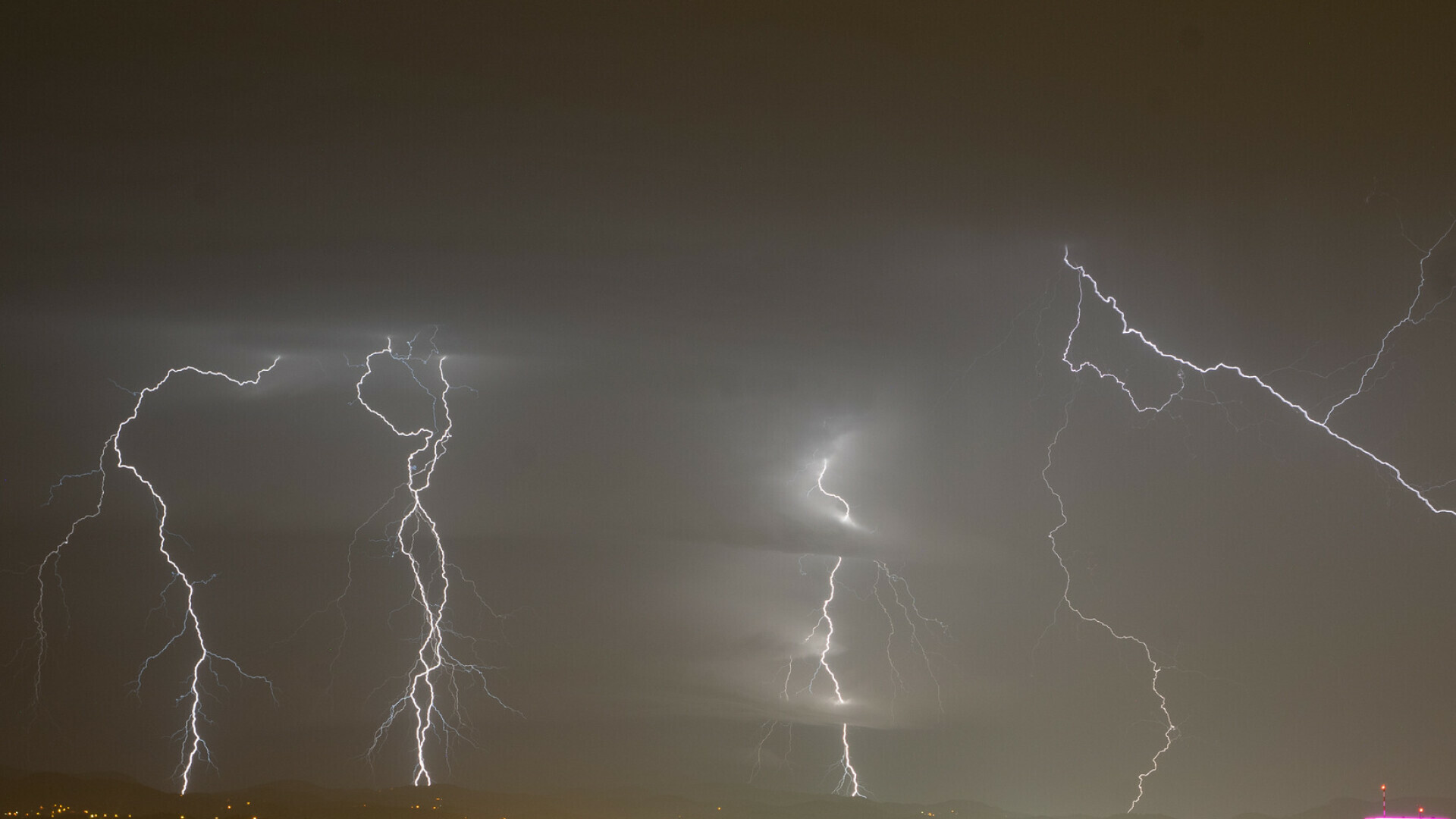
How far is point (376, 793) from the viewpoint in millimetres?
41938

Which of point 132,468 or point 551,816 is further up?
point 132,468

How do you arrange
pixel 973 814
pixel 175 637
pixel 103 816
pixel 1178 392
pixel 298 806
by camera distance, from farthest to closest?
pixel 298 806 < pixel 103 816 < pixel 973 814 < pixel 175 637 < pixel 1178 392

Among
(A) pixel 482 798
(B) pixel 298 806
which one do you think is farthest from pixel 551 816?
(B) pixel 298 806

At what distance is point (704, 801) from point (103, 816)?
28.1 m

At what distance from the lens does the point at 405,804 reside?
36469 millimetres

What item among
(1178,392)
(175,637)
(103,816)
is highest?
(1178,392)

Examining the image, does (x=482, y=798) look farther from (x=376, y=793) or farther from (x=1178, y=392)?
(x=1178, y=392)

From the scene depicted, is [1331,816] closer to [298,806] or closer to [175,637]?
[175,637]

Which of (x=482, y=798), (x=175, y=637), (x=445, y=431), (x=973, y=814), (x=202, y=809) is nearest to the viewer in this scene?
(x=445, y=431)

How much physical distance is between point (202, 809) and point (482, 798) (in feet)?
33.4

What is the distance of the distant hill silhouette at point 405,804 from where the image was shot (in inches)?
1203

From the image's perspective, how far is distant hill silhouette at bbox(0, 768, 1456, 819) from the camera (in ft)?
100

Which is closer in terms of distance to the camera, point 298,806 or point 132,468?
point 132,468

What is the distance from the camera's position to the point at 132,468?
20.4m
